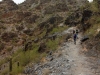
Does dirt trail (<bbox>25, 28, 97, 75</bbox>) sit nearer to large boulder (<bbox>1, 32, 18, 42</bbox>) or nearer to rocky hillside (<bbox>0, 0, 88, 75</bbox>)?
rocky hillside (<bbox>0, 0, 88, 75</bbox>)

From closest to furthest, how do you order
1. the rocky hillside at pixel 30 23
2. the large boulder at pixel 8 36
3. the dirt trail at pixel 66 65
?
1. the dirt trail at pixel 66 65
2. the rocky hillside at pixel 30 23
3. the large boulder at pixel 8 36

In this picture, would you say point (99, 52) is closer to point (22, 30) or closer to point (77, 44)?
point (77, 44)

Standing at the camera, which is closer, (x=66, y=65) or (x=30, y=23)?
(x=66, y=65)

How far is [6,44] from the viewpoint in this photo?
41.6 metres

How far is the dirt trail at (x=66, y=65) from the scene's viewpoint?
50.8ft

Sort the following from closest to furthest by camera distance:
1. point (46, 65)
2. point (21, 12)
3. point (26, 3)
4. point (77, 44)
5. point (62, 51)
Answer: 1. point (46, 65)
2. point (62, 51)
3. point (77, 44)
4. point (21, 12)
5. point (26, 3)

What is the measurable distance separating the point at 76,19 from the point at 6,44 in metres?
14.2

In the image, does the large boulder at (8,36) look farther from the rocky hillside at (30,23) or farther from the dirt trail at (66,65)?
the dirt trail at (66,65)

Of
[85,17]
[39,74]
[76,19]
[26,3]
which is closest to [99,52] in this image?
[39,74]

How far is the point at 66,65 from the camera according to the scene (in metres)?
16.6

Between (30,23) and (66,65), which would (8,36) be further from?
(66,65)

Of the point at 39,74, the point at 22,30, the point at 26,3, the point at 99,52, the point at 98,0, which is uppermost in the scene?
the point at 26,3

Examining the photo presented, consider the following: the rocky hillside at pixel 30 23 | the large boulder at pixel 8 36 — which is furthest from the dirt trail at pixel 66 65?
the large boulder at pixel 8 36

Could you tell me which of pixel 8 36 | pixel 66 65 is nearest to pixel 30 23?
pixel 8 36
